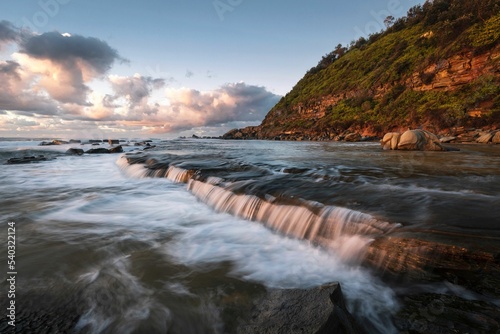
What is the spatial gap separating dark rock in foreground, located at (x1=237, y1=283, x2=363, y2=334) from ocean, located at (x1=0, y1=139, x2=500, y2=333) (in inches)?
14.3

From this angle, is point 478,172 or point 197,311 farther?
point 478,172

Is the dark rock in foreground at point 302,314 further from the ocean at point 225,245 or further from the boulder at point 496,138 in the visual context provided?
the boulder at point 496,138

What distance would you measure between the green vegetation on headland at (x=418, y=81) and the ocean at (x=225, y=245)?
82.2ft

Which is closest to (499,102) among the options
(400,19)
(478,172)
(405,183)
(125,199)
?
(478,172)

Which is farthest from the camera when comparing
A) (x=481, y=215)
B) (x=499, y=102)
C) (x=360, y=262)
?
(x=499, y=102)

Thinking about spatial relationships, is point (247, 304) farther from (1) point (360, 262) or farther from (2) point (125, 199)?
(2) point (125, 199)

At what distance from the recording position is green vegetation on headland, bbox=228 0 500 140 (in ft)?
86.3

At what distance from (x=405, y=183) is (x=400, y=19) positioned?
72.7 meters

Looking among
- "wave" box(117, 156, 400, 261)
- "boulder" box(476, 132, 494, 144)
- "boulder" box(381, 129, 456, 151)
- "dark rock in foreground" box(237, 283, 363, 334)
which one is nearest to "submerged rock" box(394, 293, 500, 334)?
"dark rock in foreground" box(237, 283, 363, 334)

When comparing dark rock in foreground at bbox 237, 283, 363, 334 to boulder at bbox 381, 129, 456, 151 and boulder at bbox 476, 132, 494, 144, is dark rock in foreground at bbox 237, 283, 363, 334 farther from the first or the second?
boulder at bbox 476, 132, 494, 144

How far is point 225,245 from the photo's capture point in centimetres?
453

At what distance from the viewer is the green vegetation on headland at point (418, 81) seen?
26.3 m

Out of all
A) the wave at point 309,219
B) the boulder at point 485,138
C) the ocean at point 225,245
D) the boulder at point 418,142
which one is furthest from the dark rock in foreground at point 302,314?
the boulder at point 485,138

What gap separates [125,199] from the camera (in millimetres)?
7867
